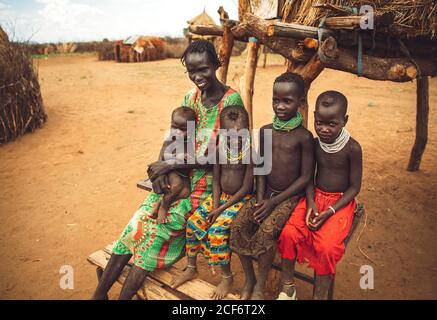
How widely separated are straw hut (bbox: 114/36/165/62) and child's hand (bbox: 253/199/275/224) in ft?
70.8

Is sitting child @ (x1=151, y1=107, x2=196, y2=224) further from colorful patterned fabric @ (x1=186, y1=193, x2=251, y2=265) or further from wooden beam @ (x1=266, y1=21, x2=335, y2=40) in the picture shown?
wooden beam @ (x1=266, y1=21, x2=335, y2=40)

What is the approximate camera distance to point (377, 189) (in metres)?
4.77

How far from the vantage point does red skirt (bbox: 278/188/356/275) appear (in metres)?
2.08

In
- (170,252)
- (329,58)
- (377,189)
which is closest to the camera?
(329,58)

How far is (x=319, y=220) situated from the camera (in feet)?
7.28

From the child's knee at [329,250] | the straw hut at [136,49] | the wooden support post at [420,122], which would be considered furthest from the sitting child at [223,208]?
the straw hut at [136,49]

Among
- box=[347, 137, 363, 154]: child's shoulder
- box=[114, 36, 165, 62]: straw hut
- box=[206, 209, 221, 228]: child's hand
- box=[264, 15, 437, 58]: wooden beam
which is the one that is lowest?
box=[206, 209, 221, 228]: child's hand

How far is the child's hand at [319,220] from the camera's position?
221 cm

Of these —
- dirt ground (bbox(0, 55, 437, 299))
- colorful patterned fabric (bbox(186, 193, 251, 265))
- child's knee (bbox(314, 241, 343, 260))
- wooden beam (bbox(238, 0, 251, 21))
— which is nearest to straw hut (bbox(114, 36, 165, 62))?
dirt ground (bbox(0, 55, 437, 299))

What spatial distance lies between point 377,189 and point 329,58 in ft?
10.0

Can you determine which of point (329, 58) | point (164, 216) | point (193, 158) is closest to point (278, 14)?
point (329, 58)

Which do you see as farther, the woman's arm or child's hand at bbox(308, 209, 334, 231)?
the woman's arm
